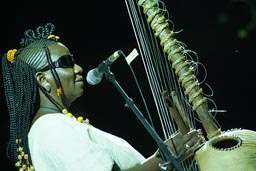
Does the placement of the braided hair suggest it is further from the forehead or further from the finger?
the finger

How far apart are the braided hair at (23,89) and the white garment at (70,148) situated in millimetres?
282

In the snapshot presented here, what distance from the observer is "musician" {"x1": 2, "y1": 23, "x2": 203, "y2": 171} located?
1.94m

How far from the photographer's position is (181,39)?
3.50 metres

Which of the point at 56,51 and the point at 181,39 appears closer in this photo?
the point at 56,51

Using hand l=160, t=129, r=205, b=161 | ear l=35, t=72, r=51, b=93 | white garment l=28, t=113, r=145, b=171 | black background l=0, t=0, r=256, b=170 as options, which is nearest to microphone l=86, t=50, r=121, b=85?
white garment l=28, t=113, r=145, b=171

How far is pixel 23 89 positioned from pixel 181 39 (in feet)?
5.07

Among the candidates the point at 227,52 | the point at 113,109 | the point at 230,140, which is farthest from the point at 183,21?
the point at 230,140

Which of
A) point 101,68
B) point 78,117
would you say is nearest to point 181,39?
point 78,117

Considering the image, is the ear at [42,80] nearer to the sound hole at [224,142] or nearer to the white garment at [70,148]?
the white garment at [70,148]

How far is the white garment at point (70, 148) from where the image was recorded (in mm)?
1931

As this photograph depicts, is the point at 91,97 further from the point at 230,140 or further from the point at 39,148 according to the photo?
the point at 230,140

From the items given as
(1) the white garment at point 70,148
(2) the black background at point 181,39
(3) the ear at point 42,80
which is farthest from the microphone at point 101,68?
(2) the black background at point 181,39

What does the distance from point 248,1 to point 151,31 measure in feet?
5.86

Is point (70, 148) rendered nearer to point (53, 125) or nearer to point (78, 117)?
point (53, 125)
